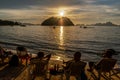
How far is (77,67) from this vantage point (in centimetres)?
1092

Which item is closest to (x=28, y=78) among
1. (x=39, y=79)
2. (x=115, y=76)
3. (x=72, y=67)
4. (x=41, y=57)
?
(x=39, y=79)

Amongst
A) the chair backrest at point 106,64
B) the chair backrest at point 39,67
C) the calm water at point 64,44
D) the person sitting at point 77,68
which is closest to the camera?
the person sitting at point 77,68

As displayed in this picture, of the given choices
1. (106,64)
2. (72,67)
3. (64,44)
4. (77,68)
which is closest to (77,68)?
(77,68)

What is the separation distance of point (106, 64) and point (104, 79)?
1.12 meters

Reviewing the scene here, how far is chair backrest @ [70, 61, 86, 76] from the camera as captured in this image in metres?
10.8

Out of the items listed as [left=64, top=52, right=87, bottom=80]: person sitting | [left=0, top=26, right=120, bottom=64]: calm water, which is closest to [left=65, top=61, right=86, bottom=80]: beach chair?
[left=64, top=52, right=87, bottom=80]: person sitting

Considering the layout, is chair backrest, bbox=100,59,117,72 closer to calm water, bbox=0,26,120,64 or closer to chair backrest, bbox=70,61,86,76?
chair backrest, bbox=70,61,86,76

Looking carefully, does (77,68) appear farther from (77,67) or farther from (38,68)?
(38,68)

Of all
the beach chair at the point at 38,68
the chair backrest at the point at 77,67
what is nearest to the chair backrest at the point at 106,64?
the chair backrest at the point at 77,67

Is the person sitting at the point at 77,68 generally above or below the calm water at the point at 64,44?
above

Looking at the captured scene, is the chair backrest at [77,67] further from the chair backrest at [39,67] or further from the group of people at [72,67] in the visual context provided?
the chair backrest at [39,67]

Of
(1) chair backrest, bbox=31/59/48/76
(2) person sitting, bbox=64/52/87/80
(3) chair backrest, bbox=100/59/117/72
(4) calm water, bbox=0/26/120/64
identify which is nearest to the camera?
(2) person sitting, bbox=64/52/87/80

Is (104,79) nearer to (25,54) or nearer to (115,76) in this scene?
(115,76)

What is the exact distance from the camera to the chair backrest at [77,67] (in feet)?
35.5
